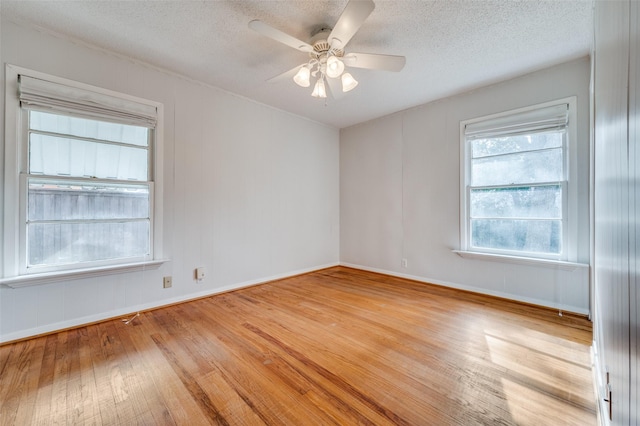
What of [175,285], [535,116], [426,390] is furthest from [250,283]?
[535,116]

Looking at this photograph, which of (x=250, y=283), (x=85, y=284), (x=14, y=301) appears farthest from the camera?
(x=250, y=283)

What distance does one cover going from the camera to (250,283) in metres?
3.54

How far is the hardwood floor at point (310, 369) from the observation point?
52.4 inches

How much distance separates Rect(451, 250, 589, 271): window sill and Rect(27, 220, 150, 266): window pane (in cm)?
382

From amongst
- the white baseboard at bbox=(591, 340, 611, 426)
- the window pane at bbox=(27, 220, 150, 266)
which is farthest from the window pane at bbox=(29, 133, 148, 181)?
the white baseboard at bbox=(591, 340, 611, 426)

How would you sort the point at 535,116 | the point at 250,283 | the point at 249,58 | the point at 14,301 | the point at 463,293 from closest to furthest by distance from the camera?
the point at 14,301 → the point at 249,58 → the point at 535,116 → the point at 463,293 → the point at 250,283

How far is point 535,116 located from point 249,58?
316 cm

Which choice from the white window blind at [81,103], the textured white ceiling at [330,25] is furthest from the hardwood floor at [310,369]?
the textured white ceiling at [330,25]

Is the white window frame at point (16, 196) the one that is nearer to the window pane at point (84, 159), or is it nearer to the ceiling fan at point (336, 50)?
the window pane at point (84, 159)

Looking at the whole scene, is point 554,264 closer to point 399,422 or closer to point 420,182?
point 420,182

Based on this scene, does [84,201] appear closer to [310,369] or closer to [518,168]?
[310,369]

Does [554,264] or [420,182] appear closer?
[554,264]

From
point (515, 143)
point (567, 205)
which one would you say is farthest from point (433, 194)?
point (567, 205)

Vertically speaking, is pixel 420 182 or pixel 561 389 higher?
pixel 420 182
